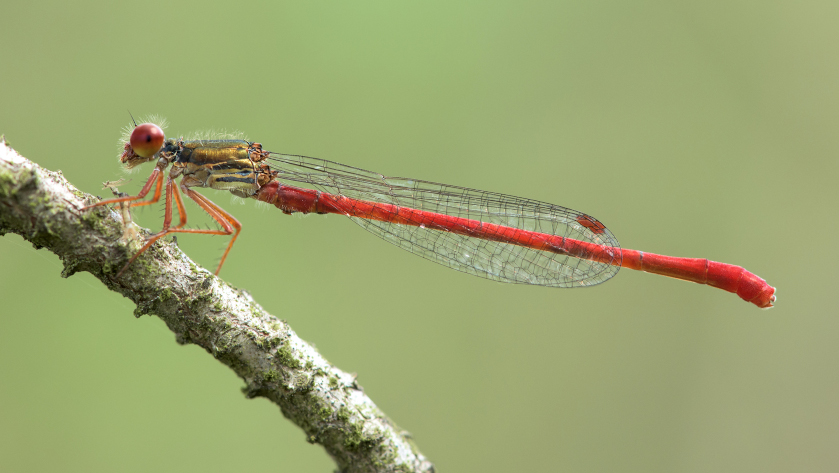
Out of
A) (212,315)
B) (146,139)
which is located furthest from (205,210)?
(212,315)

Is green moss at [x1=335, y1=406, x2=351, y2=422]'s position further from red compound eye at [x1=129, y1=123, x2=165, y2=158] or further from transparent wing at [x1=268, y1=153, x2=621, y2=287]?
red compound eye at [x1=129, y1=123, x2=165, y2=158]

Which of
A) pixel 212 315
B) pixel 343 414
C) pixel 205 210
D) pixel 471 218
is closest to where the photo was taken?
pixel 212 315

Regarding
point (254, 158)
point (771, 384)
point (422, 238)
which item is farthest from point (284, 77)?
point (771, 384)

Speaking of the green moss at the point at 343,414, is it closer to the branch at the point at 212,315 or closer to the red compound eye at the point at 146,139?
the branch at the point at 212,315

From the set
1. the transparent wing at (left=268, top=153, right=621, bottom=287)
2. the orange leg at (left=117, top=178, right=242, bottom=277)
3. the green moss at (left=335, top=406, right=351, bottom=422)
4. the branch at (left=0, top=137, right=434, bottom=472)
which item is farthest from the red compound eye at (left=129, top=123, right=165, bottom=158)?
the green moss at (left=335, top=406, right=351, bottom=422)

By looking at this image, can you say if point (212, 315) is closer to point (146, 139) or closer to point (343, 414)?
point (343, 414)

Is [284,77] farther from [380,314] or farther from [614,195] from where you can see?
[614,195]
